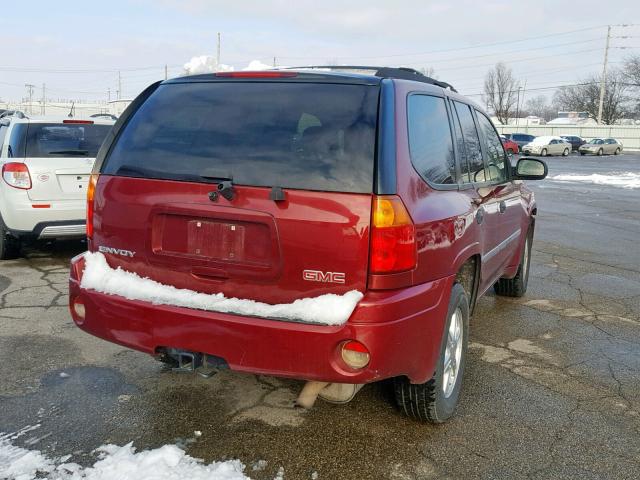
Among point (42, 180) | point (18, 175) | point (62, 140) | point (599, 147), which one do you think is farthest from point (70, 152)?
point (599, 147)

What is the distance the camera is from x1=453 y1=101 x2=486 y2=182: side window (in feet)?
12.4

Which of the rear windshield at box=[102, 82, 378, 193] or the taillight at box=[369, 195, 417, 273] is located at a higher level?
the rear windshield at box=[102, 82, 378, 193]

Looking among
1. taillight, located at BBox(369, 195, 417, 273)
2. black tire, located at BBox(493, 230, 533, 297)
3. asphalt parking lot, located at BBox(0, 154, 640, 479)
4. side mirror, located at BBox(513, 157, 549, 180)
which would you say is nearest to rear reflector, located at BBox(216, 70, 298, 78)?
taillight, located at BBox(369, 195, 417, 273)

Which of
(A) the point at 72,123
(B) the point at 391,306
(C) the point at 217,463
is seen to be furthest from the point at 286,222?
(A) the point at 72,123

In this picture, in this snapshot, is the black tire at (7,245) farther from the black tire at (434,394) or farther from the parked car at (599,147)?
Answer: the parked car at (599,147)

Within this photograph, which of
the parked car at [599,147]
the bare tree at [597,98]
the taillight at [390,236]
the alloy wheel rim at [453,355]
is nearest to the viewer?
the taillight at [390,236]

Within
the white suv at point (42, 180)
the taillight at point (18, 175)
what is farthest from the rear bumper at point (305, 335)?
the taillight at point (18, 175)

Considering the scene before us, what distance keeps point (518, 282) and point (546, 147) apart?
43530mm

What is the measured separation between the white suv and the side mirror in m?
4.50

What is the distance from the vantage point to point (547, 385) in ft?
12.5

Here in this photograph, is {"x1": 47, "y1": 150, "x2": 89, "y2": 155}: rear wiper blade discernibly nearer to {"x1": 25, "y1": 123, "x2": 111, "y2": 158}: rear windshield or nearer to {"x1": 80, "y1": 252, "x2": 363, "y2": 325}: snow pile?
{"x1": 25, "y1": 123, "x2": 111, "y2": 158}: rear windshield

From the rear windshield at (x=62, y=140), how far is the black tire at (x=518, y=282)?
182 inches

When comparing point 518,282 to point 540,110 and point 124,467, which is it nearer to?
point 124,467

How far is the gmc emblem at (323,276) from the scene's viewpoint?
101 inches
